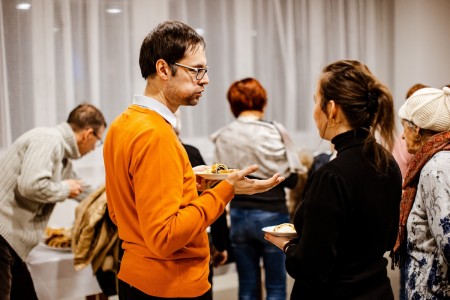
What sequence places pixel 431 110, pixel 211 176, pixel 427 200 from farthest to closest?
pixel 431 110
pixel 427 200
pixel 211 176

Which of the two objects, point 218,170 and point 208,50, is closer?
point 218,170

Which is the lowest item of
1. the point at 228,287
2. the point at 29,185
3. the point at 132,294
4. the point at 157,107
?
the point at 228,287

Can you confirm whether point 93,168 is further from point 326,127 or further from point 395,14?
point 395,14

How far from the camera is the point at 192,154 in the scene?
2.53 m

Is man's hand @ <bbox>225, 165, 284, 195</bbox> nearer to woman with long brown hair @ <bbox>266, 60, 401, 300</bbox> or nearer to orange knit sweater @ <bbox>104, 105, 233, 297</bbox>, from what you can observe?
orange knit sweater @ <bbox>104, 105, 233, 297</bbox>

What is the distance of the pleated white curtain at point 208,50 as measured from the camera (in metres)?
3.69

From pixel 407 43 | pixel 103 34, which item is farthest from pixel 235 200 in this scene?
pixel 407 43

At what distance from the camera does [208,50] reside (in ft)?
14.3

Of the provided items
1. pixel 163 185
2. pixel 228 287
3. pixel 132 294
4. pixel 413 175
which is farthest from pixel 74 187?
pixel 228 287

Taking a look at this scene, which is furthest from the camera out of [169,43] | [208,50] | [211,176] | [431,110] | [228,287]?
[208,50]

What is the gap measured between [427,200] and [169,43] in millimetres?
1014

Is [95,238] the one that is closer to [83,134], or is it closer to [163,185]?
[83,134]

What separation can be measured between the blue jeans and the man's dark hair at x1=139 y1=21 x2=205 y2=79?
5.06 feet

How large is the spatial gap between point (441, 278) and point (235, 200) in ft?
4.18
